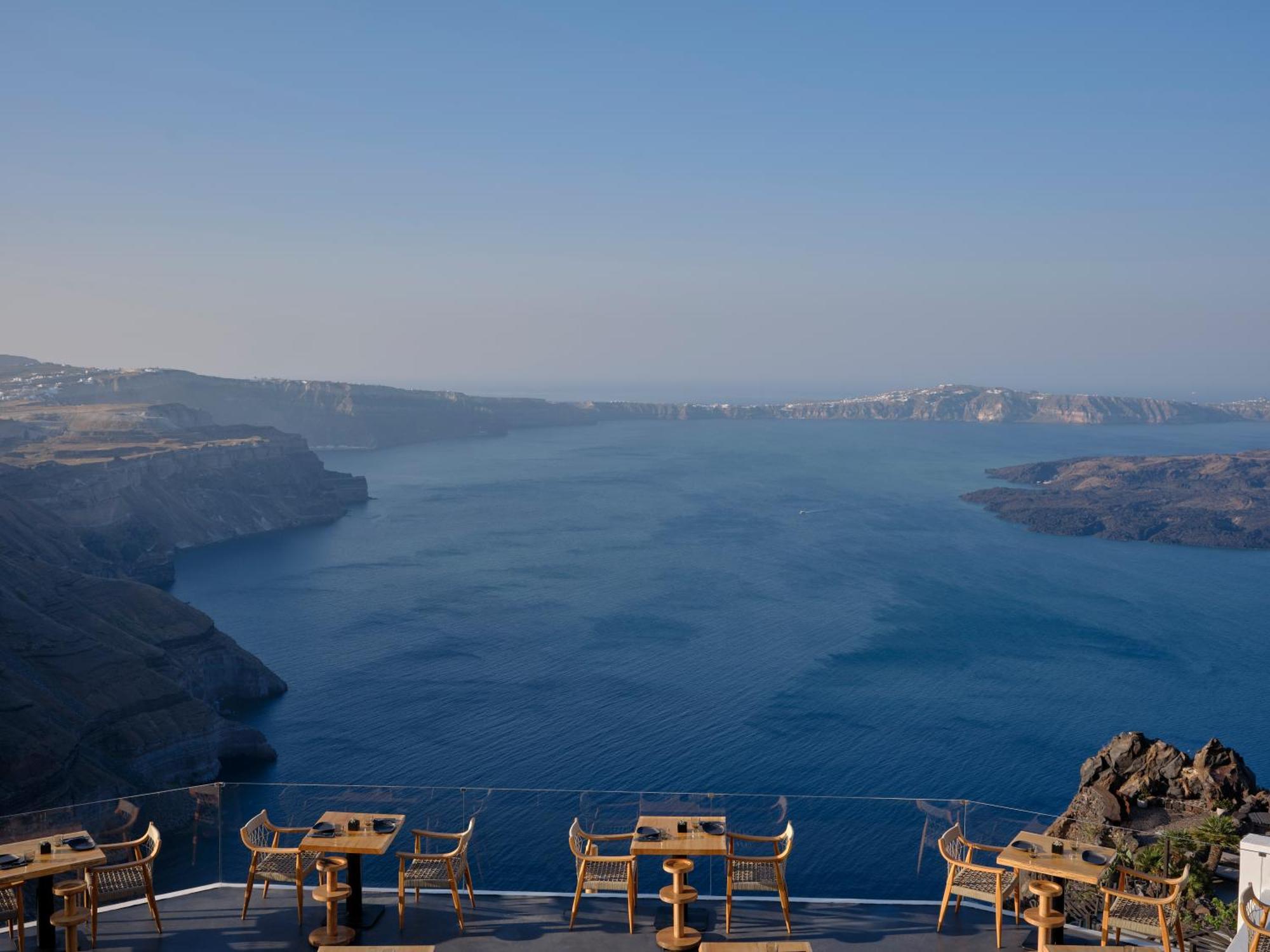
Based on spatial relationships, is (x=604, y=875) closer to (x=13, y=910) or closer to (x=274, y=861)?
(x=274, y=861)

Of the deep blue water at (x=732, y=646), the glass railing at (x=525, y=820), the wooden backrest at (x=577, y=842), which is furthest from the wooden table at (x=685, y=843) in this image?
the deep blue water at (x=732, y=646)

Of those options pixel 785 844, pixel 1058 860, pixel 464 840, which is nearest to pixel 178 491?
pixel 464 840

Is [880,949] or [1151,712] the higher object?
[880,949]

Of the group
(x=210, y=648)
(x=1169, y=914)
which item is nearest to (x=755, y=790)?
(x=210, y=648)

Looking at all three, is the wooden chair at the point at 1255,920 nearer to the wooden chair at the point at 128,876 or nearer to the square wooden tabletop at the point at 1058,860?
the square wooden tabletop at the point at 1058,860

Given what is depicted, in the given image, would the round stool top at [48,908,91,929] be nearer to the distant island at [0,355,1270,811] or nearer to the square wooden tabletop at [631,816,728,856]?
the square wooden tabletop at [631,816,728,856]

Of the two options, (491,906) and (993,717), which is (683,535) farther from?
(491,906)
